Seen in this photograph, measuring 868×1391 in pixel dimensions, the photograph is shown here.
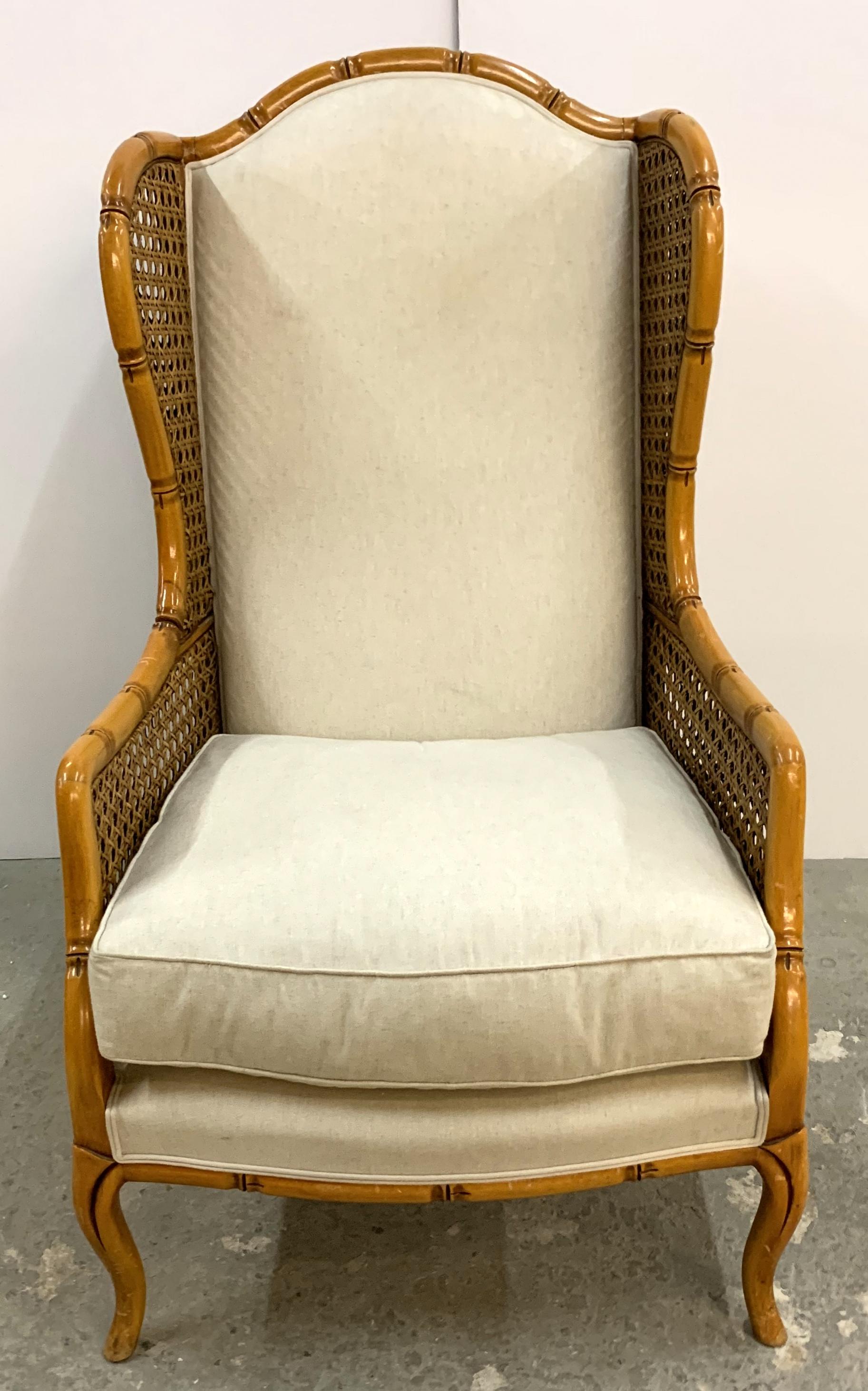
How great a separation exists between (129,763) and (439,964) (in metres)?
0.39

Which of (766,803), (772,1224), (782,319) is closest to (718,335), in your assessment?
(782,319)

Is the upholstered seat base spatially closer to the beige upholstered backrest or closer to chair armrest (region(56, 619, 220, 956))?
chair armrest (region(56, 619, 220, 956))

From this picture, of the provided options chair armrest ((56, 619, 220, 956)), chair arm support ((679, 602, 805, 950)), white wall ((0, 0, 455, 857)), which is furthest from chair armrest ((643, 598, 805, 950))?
white wall ((0, 0, 455, 857))

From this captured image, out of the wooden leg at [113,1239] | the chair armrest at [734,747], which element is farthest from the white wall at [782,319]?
the wooden leg at [113,1239]

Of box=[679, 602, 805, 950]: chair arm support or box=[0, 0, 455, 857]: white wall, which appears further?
box=[0, 0, 455, 857]: white wall

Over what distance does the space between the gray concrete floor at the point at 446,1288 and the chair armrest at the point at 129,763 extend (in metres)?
0.44

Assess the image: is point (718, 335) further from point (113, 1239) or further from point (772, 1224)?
point (113, 1239)

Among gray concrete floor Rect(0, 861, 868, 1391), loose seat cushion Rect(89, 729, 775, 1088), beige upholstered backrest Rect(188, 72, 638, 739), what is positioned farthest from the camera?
beige upholstered backrest Rect(188, 72, 638, 739)

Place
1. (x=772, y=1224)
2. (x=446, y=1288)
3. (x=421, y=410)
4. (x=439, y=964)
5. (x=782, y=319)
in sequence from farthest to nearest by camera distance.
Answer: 1. (x=782, y=319)
2. (x=421, y=410)
3. (x=446, y=1288)
4. (x=772, y=1224)
5. (x=439, y=964)

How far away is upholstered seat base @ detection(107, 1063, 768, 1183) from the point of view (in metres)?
0.94

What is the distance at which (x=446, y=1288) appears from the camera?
1117mm

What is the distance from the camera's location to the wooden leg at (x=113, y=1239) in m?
0.97

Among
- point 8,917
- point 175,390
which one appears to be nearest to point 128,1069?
point 175,390

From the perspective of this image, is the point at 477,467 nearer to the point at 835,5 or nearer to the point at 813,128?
the point at 813,128
